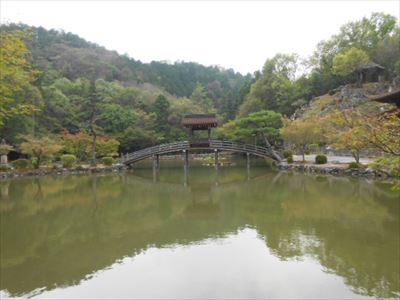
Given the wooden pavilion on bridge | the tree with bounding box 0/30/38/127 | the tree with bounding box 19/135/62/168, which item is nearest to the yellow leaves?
the wooden pavilion on bridge

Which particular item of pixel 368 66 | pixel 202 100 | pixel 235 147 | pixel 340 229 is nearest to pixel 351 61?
pixel 368 66

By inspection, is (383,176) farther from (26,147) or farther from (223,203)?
(26,147)

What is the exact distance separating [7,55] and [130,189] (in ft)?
55.7

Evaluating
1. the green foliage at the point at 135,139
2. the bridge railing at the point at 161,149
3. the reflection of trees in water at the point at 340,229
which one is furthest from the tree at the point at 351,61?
the reflection of trees in water at the point at 340,229

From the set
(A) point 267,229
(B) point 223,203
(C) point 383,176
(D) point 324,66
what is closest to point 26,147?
(B) point 223,203

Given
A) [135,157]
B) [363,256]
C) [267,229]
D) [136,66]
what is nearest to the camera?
[363,256]

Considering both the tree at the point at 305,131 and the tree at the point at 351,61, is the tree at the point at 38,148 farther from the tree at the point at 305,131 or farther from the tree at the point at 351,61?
the tree at the point at 351,61

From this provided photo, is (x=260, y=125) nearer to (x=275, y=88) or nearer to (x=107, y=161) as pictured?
(x=107, y=161)

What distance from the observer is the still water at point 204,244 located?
273 inches

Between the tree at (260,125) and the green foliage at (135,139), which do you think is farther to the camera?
the green foliage at (135,139)

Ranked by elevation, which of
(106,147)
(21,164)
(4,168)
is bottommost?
(4,168)

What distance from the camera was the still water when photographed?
695cm

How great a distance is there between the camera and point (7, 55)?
3.96m

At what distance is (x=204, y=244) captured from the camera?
9.80 m
